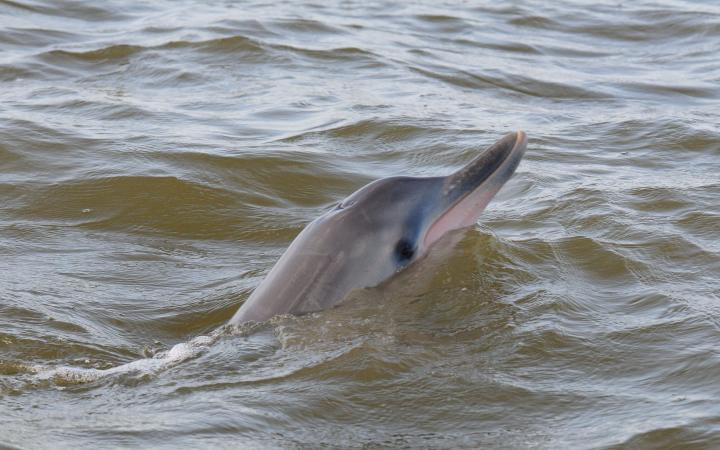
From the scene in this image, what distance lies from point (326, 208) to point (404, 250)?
2.05 meters

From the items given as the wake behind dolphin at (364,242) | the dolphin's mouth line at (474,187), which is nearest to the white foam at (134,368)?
the wake behind dolphin at (364,242)

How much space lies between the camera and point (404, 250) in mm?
6340

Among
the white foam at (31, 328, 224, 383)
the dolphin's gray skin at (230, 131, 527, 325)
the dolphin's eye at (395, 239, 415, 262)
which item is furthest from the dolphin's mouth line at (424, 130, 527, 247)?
the white foam at (31, 328, 224, 383)

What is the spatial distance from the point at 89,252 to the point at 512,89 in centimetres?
549

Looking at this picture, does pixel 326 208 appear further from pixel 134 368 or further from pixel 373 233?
pixel 134 368

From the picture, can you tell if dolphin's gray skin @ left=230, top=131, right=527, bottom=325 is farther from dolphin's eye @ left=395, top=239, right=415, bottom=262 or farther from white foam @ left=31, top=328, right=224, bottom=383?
white foam @ left=31, top=328, right=224, bottom=383

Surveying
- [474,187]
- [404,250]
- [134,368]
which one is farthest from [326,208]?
[134,368]

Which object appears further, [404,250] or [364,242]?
[404,250]

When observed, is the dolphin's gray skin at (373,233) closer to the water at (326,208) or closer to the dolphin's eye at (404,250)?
the dolphin's eye at (404,250)

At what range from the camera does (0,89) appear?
11.3 meters

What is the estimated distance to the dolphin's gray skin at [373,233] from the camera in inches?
236

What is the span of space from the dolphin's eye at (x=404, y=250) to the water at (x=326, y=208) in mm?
191

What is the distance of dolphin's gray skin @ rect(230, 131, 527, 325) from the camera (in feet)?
19.7

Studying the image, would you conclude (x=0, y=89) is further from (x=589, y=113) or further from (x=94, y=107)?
(x=589, y=113)
